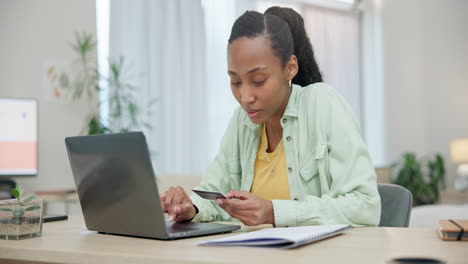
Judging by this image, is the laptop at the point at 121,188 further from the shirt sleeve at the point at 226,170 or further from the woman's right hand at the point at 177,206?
the shirt sleeve at the point at 226,170

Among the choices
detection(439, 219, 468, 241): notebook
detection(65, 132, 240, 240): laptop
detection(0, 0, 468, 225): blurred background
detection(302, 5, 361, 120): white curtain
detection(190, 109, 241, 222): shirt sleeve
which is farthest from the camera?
detection(302, 5, 361, 120): white curtain

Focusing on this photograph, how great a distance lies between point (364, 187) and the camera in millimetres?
1382

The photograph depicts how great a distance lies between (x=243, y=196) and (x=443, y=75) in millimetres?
5693

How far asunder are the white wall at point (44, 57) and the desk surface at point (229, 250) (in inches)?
116

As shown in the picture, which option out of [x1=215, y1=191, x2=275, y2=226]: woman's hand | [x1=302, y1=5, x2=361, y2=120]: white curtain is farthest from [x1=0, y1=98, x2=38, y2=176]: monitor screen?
[x1=302, y1=5, x2=361, y2=120]: white curtain

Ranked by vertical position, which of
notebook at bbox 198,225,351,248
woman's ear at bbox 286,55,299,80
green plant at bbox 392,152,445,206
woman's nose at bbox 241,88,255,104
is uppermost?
woman's ear at bbox 286,55,299,80

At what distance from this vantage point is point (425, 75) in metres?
6.54

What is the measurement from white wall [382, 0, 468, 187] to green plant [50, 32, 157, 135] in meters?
3.42

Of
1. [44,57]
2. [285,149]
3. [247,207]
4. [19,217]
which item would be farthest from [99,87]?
[247,207]

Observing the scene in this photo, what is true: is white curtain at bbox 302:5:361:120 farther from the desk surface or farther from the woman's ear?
the desk surface

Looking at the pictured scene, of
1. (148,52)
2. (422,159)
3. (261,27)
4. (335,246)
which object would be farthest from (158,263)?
(422,159)

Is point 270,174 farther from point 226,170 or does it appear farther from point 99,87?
point 99,87

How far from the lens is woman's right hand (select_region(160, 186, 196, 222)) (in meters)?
1.45

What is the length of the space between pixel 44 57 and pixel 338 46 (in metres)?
3.51
